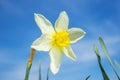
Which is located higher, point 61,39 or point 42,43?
point 61,39

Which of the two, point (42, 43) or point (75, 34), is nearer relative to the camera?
point (42, 43)

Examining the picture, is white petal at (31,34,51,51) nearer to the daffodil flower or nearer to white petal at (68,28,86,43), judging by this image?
the daffodil flower

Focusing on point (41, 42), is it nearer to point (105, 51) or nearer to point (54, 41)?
point (54, 41)

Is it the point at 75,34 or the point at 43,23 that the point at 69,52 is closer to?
the point at 75,34

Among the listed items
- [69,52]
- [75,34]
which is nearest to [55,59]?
[69,52]

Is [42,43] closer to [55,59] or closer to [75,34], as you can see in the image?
[55,59]

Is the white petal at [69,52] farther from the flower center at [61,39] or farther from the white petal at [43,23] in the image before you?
the white petal at [43,23]

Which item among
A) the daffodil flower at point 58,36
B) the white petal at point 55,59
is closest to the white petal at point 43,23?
the daffodil flower at point 58,36

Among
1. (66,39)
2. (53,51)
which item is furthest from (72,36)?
(53,51)
